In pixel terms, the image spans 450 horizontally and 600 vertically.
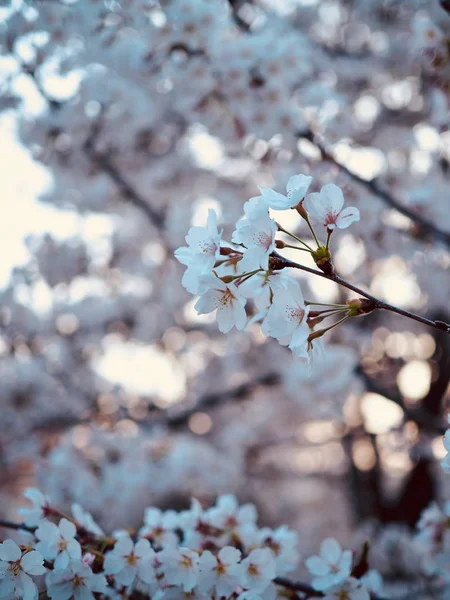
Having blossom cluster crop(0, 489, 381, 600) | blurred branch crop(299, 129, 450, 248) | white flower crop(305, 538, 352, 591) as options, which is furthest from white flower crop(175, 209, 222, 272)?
blurred branch crop(299, 129, 450, 248)

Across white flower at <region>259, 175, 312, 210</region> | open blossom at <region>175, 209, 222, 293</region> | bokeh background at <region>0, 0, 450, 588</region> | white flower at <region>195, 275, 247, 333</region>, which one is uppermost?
white flower at <region>259, 175, 312, 210</region>

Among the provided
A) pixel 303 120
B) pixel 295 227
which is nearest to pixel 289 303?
pixel 303 120

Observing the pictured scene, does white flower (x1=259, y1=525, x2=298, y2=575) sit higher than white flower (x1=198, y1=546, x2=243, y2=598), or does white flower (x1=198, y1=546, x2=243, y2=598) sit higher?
white flower (x1=198, y1=546, x2=243, y2=598)

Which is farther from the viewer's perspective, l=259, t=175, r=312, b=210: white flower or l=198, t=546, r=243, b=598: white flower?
l=198, t=546, r=243, b=598: white flower

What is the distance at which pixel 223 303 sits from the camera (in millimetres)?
840

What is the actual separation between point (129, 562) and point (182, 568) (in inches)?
4.4

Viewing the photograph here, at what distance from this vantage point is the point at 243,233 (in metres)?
0.78

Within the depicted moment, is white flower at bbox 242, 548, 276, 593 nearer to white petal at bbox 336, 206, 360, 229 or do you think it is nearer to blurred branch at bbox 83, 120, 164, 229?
white petal at bbox 336, 206, 360, 229

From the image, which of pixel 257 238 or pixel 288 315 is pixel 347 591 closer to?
pixel 288 315

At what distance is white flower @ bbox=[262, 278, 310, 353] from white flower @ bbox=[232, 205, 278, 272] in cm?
6

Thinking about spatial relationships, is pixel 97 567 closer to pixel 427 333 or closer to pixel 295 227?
pixel 295 227

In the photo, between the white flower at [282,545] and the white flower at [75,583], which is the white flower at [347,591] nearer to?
the white flower at [282,545]

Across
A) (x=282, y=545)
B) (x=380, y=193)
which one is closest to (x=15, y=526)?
(x=282, y=545)

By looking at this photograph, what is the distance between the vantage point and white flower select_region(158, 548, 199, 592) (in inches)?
40.8
